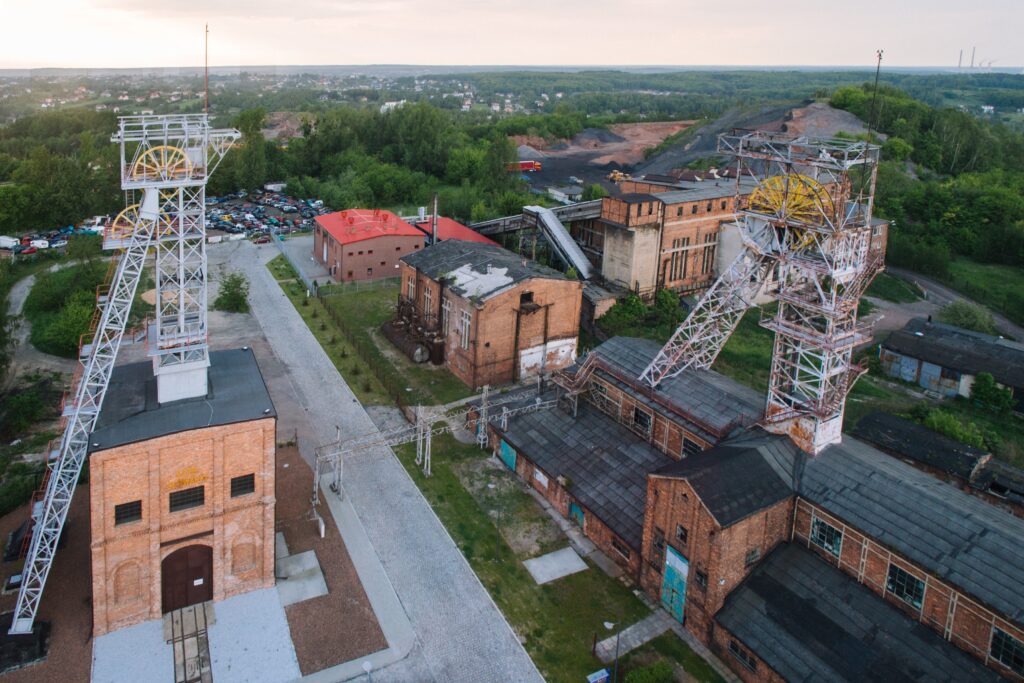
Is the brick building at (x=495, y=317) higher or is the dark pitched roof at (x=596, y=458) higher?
the brick building at (x=495, y=317)

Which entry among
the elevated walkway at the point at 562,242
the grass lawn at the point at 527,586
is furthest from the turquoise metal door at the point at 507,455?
the elevated walkway at the point at 562,242

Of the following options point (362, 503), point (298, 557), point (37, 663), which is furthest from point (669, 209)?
point (37, 663)

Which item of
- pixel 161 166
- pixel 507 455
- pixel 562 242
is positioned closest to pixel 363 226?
pixel 562 242

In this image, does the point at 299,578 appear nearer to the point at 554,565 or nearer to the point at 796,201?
the point at 554,565

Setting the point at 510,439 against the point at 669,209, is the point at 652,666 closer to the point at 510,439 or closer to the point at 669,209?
the point at 510,439

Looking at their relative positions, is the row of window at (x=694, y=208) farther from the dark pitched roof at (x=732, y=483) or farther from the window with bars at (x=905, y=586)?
the window with bars at (x=905, y=586)
